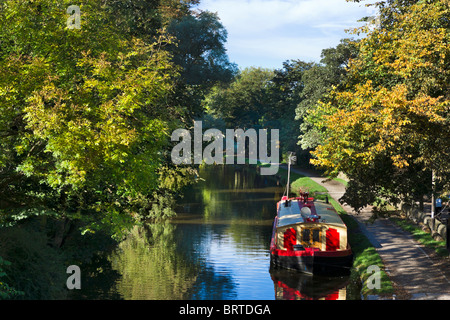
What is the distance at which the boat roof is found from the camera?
28.0 meters

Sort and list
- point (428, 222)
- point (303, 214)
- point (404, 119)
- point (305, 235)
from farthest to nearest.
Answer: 1. point (428, 222)
2. point (303, 214)
3. point (305, 235)
4. point (404, 119)

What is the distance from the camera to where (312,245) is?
27516 mm

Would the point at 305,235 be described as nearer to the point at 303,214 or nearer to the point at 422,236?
the point at 303,214

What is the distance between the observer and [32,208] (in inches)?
747

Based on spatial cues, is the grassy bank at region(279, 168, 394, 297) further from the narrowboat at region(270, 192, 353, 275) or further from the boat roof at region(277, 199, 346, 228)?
the boat roof at region(277, 199, 346, 228)

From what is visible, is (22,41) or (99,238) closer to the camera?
(22,41)

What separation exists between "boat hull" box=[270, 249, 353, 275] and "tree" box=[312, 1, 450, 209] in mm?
4095

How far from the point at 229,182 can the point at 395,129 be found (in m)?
52.3

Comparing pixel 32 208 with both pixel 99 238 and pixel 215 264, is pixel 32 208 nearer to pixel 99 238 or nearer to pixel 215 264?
pixel 99 238

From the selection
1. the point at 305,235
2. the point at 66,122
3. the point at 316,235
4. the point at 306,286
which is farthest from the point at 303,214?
the point at 66,122

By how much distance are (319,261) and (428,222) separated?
832 centimetres

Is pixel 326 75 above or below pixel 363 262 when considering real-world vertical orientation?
above

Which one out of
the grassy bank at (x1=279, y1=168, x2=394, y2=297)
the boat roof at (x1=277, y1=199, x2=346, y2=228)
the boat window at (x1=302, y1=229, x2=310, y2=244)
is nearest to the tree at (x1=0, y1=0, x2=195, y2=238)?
the grassy bank at (x1=279, y1=168, x2=394, y2=297)

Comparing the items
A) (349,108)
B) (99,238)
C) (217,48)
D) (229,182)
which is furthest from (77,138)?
(229,182)
